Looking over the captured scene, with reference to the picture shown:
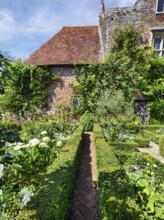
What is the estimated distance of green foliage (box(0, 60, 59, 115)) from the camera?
47.3 ft

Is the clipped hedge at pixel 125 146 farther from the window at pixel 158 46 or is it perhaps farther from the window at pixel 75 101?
the window at pixel 158 46

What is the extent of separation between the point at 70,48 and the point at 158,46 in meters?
6.74

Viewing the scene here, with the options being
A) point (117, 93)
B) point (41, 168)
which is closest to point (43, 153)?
point (41, 168)

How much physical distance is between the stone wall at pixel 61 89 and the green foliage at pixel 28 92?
0.47 metres

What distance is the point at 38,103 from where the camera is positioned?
48.0 feet

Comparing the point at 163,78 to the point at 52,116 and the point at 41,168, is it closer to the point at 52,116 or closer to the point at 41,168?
the point at 52,116

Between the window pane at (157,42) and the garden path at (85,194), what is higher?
the window pane at (157,42)

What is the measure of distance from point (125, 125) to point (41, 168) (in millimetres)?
8230

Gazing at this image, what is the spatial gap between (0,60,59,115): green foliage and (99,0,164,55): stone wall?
5.24 m

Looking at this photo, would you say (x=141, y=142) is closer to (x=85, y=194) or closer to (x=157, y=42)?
(x=85, y=194)

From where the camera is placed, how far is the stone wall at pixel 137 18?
48.3 feet

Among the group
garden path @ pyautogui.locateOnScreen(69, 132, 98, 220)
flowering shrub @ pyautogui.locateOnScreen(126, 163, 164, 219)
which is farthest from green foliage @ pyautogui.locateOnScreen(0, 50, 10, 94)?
garden path @ pyautogui.locateOnScreen(69, 132, 98, 220)

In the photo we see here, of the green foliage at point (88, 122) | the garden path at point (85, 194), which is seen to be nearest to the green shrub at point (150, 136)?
the green foliage at point (88, 122)

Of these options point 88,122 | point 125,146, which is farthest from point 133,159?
point 88,122
